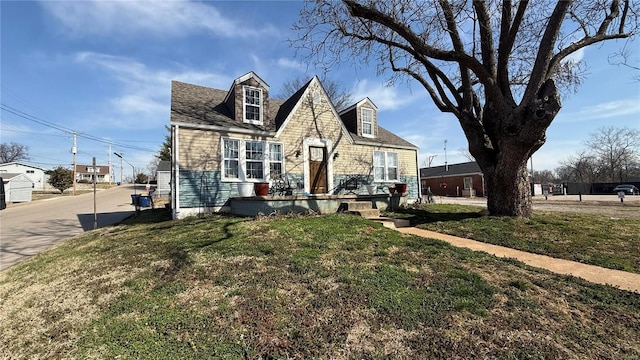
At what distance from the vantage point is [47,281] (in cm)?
500

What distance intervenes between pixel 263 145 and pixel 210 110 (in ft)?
8.92

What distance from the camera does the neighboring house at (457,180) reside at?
33906 mm

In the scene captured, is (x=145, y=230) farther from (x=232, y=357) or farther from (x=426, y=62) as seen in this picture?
(x=426, y=62)

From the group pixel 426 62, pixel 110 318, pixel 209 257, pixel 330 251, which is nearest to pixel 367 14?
pixel 426 62

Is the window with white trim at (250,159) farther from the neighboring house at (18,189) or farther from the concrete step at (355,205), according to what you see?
the neighboring house at (18,189)

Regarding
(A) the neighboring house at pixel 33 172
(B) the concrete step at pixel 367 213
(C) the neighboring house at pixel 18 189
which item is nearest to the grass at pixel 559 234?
(B) the concrete step at pixel 367 213

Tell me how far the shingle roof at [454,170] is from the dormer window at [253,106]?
2989 centimetres

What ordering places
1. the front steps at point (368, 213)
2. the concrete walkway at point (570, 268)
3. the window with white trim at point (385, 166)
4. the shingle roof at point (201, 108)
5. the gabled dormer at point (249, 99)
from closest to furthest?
the concrete walkway at point (570, 268)
the front steps at point (368, 213)
the shingle roof at point (201, 108)
the gabled dormer at point (249, 99)
the window with white trim at point (385, 166)

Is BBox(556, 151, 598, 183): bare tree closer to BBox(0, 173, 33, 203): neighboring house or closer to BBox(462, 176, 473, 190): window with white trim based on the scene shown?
BBox(462, 176, 473, 190): window with white trim

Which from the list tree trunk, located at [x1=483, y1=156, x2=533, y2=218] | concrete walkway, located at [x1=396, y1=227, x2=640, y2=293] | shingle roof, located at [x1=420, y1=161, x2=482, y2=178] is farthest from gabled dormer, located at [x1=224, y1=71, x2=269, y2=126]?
shingle roof, located at [x1=420, y1=161, x2=482, y2=178]

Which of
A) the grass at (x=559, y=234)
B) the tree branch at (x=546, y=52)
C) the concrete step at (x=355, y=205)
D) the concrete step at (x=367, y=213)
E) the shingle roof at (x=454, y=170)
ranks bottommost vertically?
the grass at (x=559, y=234)

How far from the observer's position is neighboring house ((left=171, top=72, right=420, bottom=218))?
1050 cm

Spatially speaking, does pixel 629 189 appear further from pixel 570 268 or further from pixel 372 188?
pixel 570 268

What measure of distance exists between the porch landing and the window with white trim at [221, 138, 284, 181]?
1.21m
